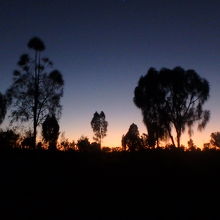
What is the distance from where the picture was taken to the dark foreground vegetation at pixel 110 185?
901cm


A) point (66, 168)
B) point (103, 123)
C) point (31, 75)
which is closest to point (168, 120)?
point (31, 75)

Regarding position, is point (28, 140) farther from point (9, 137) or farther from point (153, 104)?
point (153, 104)

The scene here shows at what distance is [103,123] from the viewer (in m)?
56.6

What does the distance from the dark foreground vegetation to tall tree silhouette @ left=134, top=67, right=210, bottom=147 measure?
48.2 ft

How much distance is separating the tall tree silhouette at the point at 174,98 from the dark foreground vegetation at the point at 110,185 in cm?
1468

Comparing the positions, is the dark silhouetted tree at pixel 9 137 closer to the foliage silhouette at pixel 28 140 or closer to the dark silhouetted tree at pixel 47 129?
the foliage silhouette at pixel 28 140

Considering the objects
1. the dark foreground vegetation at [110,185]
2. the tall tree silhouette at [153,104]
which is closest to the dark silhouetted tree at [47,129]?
the dark foreground vegetation at [110,185]

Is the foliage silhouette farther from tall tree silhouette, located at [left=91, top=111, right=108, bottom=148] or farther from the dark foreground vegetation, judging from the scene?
tall tree silhouette, located at [left=91, top=111, right=108, bottom=148]

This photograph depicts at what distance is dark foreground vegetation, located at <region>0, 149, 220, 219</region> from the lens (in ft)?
29.6

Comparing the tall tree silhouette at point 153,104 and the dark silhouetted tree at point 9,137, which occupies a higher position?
the tall tree silhouette at point 153,104

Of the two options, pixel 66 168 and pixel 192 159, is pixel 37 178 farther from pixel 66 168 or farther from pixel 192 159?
pixel 192 159

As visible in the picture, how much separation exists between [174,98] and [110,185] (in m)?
19.3

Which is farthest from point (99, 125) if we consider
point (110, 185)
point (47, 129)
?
point (110, 185)

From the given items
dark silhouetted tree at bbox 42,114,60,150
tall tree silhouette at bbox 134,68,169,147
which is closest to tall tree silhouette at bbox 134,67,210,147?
tall tree silhouette at bbox 134,68,169,147
